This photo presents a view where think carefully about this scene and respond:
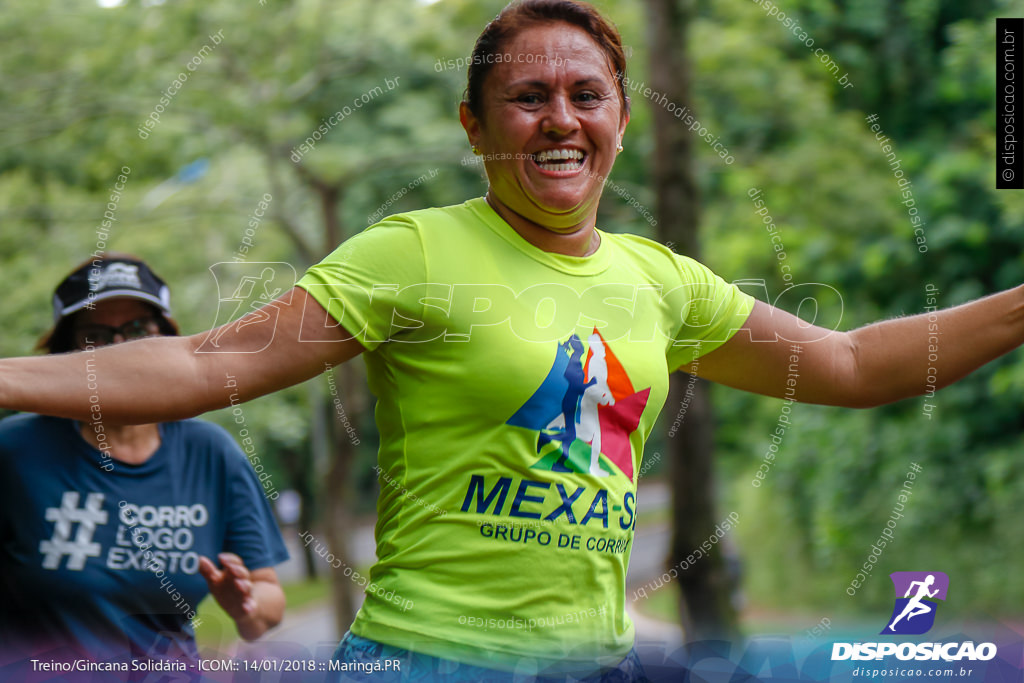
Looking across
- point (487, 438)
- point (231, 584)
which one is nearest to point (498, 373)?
point (487, 438)

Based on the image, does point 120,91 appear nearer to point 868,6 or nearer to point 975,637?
point 868,6

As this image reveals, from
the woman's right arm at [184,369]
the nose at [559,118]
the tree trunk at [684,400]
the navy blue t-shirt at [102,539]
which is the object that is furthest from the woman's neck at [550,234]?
the tree trunk at [684,400]

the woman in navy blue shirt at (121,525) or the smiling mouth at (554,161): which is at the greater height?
the smiling mouth at (554,161)

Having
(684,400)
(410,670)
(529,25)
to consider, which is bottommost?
(410,670)

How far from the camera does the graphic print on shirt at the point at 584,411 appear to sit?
157cm

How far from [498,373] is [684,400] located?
152 inches

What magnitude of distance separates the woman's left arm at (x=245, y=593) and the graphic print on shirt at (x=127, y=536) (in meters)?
0.10

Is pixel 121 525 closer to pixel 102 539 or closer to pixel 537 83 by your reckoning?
pixel 102 539

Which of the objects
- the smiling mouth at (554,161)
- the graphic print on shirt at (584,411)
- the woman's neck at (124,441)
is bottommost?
the graphic print on shirt at (584,411)

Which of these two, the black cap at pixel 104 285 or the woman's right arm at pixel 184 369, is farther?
the black cap at pixel 104 285

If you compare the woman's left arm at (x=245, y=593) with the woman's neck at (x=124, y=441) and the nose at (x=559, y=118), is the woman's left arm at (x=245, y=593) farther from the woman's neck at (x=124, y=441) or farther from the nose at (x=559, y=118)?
the nose at (x=559, y=118)

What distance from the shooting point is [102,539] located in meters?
2.62

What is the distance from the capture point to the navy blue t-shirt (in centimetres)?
252

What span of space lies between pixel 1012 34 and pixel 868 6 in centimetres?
493
